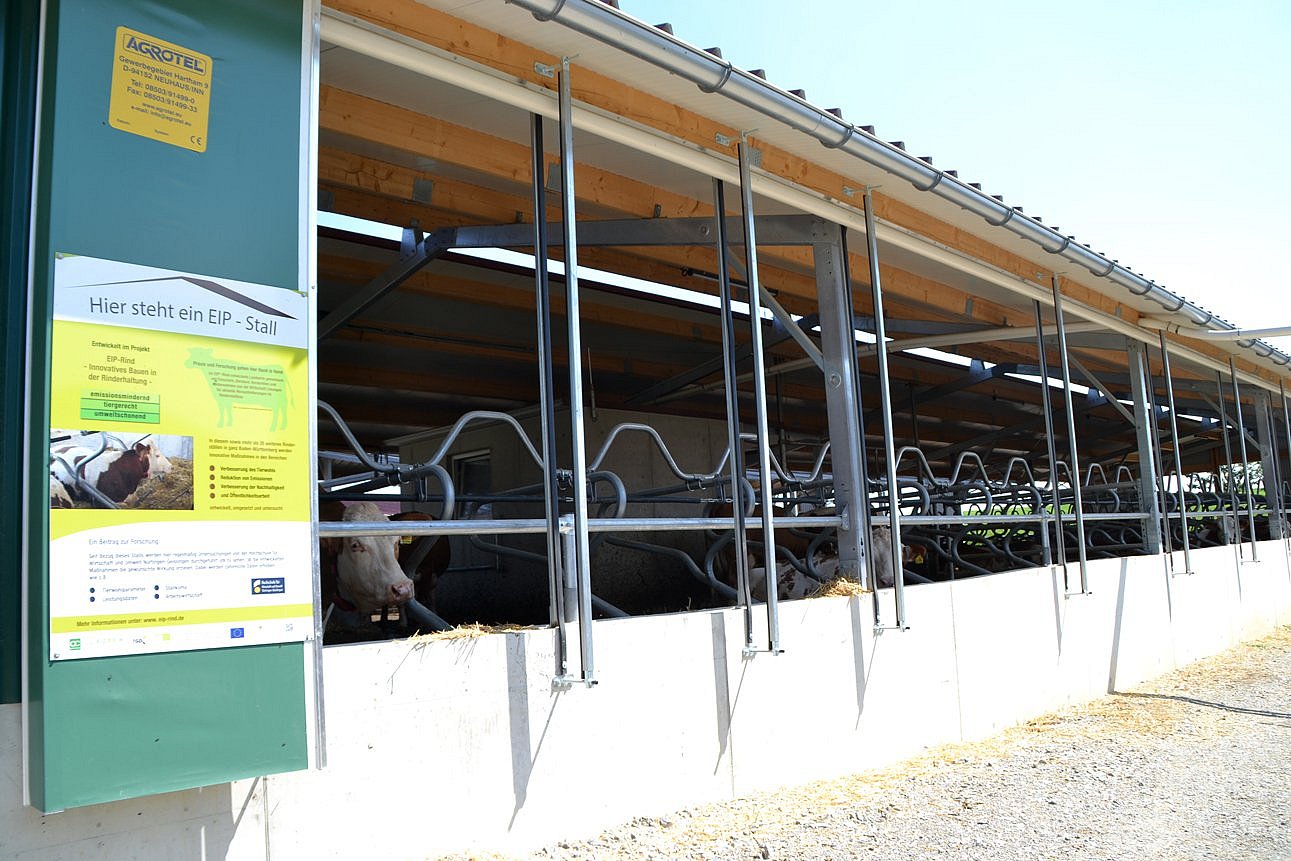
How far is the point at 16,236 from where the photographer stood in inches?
110

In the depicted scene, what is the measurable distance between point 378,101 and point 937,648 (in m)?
4.27

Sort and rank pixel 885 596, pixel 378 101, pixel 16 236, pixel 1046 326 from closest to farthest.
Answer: pixel 16 236, pixel 378 101, pixel 885 596, pixel 1046 326

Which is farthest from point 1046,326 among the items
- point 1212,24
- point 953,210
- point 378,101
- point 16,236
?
point 16,236

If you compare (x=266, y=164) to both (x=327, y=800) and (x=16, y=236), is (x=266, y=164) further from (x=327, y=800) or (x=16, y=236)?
(x=327, y=800)

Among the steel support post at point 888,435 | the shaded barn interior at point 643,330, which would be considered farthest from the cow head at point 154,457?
the steel support post at point 888,435

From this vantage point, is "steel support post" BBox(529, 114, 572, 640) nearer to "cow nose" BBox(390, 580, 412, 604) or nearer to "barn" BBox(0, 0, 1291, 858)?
"barn" BBox(0, 0, 1291, 858)

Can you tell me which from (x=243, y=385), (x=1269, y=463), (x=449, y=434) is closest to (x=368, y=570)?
(x=449, y=434)

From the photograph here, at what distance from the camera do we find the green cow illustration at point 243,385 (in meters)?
2.88

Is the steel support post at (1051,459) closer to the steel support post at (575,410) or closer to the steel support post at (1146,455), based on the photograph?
the steel support post at (1146,455)

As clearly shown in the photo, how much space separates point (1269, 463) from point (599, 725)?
1231cm

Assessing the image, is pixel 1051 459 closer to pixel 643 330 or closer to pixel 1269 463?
pixel 643 330

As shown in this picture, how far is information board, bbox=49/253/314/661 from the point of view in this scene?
2.62m

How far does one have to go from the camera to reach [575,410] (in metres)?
3.91

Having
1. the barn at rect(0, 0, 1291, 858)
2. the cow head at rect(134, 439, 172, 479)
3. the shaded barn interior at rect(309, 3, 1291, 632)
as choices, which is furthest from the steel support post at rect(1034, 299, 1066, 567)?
the cow head at rect(134, 439, 172, 479)
